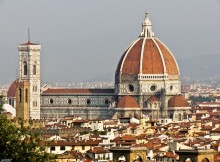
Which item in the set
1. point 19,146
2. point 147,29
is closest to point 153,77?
point 147,29

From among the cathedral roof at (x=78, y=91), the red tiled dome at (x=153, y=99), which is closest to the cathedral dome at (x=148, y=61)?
the red tiled dome at (x=153, y=99)

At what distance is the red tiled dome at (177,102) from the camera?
106 metres

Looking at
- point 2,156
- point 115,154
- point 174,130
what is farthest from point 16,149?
point 174,130

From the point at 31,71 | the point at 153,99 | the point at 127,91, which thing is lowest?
the point at 153,99

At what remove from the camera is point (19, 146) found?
28.6 meters

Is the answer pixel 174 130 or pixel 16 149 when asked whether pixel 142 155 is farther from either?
pixel 174 130

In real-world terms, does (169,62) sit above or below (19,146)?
above

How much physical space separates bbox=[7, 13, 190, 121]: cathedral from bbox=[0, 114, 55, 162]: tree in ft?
246

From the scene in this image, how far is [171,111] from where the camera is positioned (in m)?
107

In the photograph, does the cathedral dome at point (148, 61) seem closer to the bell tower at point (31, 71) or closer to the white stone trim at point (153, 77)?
the white stone trim at point (153, 77)

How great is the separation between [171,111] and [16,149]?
7846cm

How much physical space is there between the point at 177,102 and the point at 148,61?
18.7ft

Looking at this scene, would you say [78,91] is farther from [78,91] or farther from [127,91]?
[127,91]

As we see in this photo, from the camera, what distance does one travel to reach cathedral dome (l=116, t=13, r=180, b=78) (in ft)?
361
